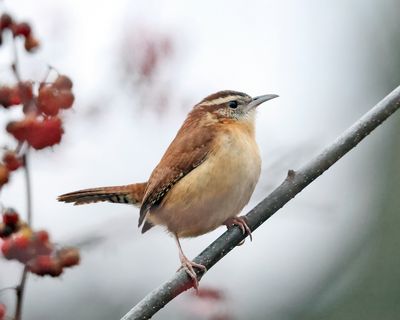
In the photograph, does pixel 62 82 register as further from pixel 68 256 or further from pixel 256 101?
pixel 256 101

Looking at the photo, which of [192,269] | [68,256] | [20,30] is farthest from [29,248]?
[192,269]

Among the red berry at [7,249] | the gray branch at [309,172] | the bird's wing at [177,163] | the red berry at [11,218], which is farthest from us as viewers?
the bird's wing at [177,163]

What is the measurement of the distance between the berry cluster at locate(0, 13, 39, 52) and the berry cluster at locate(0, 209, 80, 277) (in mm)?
511

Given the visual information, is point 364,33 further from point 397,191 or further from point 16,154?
point 16,154

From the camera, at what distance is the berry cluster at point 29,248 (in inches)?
75.8

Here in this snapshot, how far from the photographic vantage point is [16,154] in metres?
1.97

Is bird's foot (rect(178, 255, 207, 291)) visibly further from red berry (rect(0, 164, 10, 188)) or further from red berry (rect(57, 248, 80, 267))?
red berry (rect(0, 164, 10, 188))

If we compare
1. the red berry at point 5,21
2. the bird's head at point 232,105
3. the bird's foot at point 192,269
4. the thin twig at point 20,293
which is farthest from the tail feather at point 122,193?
the thin twig at point 20,293

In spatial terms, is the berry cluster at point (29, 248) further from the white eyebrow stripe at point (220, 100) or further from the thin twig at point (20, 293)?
the white eyebrow stripe at point (220, 100)

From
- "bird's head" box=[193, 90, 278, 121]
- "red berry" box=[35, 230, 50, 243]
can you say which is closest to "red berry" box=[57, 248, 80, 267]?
"red berry" box=[35, 230, 50, 243]

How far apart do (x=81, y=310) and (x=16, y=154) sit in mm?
4574

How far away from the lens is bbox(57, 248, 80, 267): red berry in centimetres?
210

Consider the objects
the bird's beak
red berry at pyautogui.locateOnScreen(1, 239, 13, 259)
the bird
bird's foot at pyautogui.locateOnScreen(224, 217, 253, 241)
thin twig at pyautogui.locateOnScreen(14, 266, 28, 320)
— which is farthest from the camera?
the bird's beak

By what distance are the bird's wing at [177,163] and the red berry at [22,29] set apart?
148 centimetres
